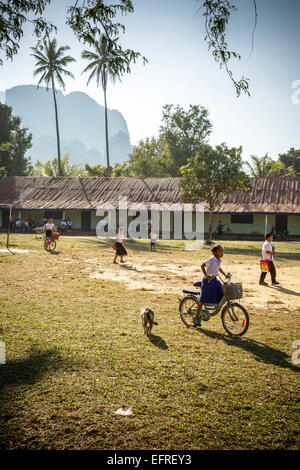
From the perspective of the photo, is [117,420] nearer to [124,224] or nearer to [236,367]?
[236,367]

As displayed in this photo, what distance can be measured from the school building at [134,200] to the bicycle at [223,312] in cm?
2132

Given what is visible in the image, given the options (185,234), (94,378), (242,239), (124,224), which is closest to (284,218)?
(242,239)

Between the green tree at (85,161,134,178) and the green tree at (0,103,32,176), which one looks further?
the green tree at (85,161,134,178)

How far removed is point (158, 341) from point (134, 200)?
91.0 feet

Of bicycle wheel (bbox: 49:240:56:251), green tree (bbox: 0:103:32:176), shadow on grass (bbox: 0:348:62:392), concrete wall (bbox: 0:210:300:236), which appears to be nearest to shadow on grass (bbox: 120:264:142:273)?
bicycle wheel (bbox: 49:240:56:251)

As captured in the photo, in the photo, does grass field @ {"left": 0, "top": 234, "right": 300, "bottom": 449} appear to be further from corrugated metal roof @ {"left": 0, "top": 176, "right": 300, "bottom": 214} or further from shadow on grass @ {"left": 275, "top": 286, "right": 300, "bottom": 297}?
corrugated metal roof @ {"left": 0, "top": 176, "right": 300, "bottom": 214}

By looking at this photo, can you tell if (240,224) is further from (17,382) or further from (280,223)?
(17,382)

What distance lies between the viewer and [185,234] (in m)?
31.2

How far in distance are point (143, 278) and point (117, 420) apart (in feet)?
25.5

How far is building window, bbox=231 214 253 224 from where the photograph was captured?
30328mm

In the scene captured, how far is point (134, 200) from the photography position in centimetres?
3281

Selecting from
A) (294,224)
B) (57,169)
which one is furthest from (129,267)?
(57,169)

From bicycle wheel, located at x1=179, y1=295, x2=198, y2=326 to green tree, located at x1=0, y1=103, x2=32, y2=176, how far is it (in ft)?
140
